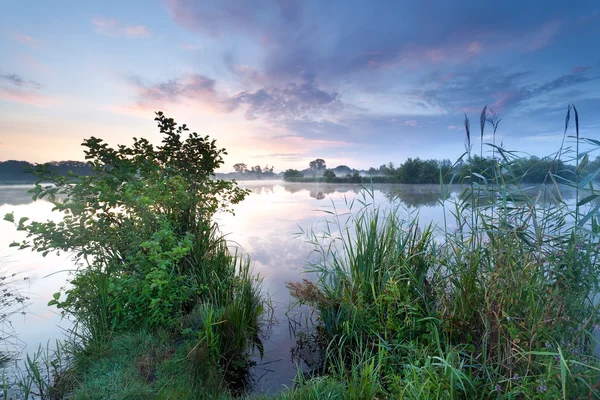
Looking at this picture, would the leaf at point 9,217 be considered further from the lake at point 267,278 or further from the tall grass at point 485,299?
the tall grass at point 485,299

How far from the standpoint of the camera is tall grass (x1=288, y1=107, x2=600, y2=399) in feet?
6.59

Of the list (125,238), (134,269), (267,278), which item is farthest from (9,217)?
(267,278)

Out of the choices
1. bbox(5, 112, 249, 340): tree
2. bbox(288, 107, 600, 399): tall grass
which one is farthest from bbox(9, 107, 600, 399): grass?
bbox(5, 112, 249, 340): tree

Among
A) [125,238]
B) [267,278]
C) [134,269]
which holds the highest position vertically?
[125,238]

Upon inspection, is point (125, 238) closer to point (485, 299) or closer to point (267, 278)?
point (267, 278)

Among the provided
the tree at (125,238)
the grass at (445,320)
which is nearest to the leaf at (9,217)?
the tree at (125,238)

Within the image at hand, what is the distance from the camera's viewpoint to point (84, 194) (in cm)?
351

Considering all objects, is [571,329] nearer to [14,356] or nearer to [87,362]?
[87,362]

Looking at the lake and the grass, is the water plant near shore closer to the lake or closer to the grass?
the grass

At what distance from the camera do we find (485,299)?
7.76ft

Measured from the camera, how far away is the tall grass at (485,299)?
6.59 ft

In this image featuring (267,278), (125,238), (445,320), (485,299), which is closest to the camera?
(485,299)

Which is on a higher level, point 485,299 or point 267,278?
point 485,299

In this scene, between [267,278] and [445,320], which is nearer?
[445,320]
